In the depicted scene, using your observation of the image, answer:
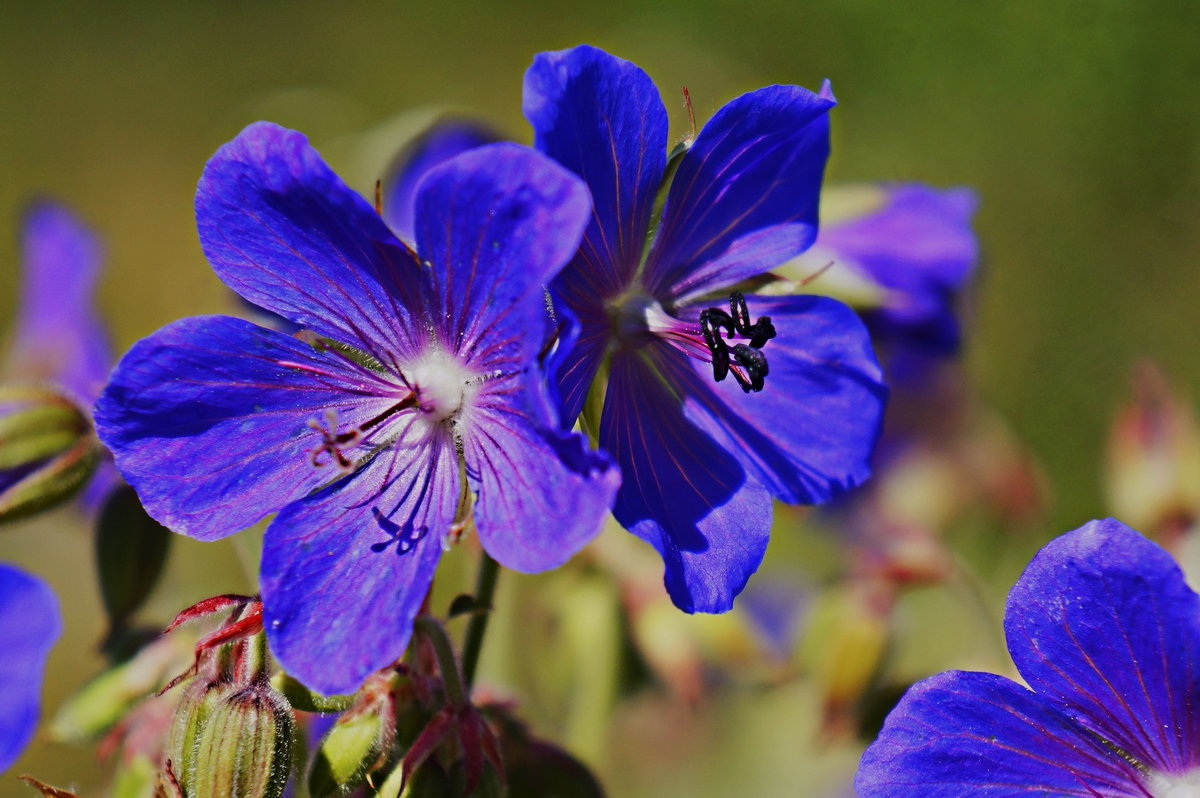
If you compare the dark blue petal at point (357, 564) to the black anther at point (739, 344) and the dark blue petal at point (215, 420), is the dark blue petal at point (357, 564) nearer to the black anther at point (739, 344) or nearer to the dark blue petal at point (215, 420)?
the dark blue petal at point (215, 420)

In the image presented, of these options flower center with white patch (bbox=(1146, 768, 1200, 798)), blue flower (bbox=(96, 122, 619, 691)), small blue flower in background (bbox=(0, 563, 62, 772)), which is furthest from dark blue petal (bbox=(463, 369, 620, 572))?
flower center with white patch (bbox=(1146, 768, 1200, 798))

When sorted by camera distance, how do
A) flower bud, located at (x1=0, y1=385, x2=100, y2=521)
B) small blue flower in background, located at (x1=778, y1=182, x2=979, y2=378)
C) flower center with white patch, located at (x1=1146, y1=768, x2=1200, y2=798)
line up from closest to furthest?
1. flower center with white patch, located at (x1=1146, y1=768, x2=1200, y2=798)
2. flower bud, located at (x1=0, y1=385, x2=100, y2=521)
3. small blue flower in background, located at (x1=778, y1=182, x2=979, y2=378)

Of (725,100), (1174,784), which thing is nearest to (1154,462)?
(1174,784)

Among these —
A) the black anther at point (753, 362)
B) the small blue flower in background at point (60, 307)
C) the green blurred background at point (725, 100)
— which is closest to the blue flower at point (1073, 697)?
the black anther at point (753, 362)

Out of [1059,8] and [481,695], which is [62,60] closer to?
[1059,8]

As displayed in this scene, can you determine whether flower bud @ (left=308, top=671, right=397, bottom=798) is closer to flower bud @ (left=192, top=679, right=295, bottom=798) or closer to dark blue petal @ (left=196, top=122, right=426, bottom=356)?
flower bud @ (left=192, top=679, right=295, bottom=798)

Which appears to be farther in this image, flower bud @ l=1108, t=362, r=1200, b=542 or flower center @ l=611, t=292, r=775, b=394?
flower bud @ l=1108, t=362, r=1200, b=542

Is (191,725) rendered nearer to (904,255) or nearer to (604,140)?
(604,140)
